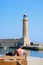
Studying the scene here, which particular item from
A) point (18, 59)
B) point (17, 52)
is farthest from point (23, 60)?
point (17, 52)

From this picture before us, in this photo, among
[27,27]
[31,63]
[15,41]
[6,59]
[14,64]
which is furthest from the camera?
[15,41]

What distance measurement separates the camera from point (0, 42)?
317 feet

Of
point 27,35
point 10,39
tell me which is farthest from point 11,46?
point 27,35

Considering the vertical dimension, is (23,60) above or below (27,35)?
below

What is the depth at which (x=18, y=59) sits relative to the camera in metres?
7.46

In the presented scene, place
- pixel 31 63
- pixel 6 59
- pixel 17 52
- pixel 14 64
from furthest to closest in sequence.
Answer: pixel 31 63, pixel 17 52, pixel 6 59, pixel 14 64

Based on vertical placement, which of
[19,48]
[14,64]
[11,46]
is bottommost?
[14,64]

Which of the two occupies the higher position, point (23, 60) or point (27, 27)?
point (27, 27)

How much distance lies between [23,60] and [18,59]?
0.18 meters

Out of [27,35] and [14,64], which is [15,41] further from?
[14,64]

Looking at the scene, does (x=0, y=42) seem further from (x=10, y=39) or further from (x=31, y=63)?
(x=31, y=63)

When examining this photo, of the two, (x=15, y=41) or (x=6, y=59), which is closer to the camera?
(x=6, y=59)

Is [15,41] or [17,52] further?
[15,41]

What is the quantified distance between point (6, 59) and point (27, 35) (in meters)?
64.7
